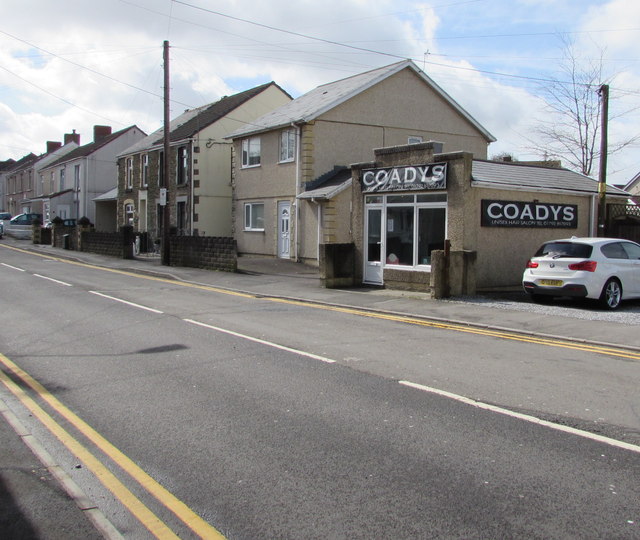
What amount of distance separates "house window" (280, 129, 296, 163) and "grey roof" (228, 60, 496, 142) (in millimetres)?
515

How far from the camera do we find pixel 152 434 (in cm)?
541

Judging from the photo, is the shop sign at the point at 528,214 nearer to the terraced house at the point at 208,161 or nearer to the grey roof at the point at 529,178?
the grey roof at the point at 529,178

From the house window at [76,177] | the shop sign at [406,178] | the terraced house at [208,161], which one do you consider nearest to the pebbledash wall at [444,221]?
the shop sign at [406,178]

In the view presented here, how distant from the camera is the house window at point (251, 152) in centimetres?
2898

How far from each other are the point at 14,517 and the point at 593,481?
389 centimetres

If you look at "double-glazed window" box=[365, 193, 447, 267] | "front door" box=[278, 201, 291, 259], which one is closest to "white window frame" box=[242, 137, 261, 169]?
"front door" box=[278, 201, 291, 259]

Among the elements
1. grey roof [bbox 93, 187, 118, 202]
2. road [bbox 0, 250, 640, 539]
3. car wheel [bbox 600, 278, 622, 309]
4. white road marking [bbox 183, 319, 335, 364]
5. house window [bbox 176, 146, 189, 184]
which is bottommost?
road [bbox 0, 250, 640, 539]

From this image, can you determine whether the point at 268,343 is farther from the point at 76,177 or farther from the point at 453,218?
the point at 76,177

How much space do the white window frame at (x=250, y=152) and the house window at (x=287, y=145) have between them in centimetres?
191

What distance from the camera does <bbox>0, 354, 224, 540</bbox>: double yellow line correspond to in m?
3.79

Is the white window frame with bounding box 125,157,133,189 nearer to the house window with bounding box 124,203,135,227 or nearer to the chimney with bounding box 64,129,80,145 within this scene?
the house window with bounding box 124,203,135,227

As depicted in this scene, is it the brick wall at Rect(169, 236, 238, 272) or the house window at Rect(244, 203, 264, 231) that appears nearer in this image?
the brick wall at Rect(169, 236, 238, 272)

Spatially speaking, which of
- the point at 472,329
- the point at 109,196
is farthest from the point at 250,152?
the point at 109,196

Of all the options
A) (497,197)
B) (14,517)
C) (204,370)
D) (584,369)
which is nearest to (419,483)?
(14,517)
